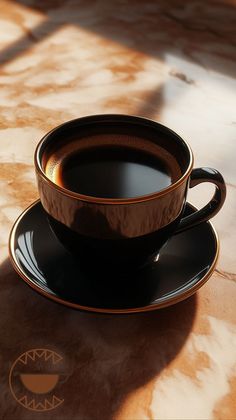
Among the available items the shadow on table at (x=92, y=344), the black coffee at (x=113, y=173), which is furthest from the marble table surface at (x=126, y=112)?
the black coffee at (x=113, y=173)

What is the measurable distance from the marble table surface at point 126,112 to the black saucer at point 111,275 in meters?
0.03

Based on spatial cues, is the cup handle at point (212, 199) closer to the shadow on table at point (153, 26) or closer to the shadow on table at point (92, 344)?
the shadow on table at point (92, 344)

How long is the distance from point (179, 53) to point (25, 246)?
1.84ft

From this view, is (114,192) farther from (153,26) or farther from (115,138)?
(153,26)

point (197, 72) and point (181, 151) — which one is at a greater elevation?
point (181, 151)

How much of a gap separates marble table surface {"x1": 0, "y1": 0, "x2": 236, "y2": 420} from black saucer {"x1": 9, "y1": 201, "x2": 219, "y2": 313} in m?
0.03

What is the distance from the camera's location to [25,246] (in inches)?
20.6

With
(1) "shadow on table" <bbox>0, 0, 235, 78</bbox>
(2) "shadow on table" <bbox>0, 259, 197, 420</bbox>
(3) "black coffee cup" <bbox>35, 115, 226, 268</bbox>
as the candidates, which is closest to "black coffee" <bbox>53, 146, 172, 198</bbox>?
(3) "black coffee cup" <bbox>35, 115, 226, 268</bbox>

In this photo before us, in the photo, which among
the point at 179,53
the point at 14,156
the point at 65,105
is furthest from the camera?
the point at 179,53

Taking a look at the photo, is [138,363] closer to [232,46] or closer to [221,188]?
[221,188]

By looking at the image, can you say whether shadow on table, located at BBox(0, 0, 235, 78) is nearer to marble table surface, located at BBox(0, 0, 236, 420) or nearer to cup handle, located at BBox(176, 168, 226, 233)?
marble table surface, located at BBox(0, 0, 236, 420)

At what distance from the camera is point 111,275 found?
0.49m

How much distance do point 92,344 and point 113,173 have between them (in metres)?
0.15

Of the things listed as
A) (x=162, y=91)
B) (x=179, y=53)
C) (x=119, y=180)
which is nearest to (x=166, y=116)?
(x=162, y=91)
